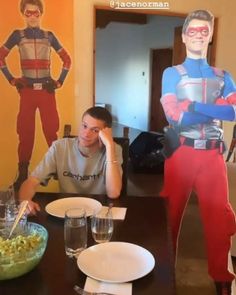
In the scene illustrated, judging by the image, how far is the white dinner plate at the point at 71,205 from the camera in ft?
4.79

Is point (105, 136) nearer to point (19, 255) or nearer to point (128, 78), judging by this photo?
point (19, 255)

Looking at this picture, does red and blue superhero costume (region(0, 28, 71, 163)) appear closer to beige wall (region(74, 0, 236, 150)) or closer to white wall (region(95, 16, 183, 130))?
beige wall (region(74, 0, 236, 150))

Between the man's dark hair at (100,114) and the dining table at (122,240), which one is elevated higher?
the man's dark hair at (100,114)

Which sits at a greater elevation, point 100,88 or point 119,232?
point 100,88

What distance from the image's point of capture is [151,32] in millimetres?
6223

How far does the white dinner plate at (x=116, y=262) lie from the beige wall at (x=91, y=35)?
1.79 metres

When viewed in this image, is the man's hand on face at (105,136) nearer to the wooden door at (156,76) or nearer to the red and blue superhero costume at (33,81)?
the red and blue superhero costume at (33,81)

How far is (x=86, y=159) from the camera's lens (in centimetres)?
182

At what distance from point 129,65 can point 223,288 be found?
604 centimetres

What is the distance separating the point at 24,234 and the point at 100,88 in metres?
8.09

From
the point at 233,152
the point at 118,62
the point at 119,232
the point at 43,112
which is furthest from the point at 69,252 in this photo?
the point at 118,62

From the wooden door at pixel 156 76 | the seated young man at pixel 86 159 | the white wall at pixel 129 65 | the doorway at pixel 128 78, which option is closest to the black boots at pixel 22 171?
the seated young man at pixel 86 159

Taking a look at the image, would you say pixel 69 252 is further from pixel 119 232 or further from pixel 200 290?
pixel 200 290

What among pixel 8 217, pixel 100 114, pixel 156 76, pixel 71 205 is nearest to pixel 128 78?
pixel 156 76
